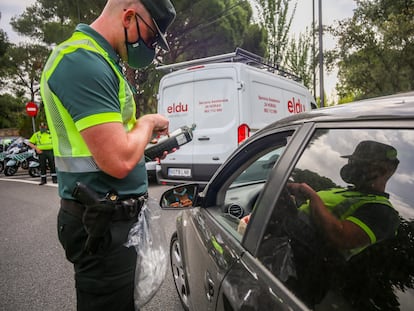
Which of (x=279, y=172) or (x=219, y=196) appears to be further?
(x=219, y=196)

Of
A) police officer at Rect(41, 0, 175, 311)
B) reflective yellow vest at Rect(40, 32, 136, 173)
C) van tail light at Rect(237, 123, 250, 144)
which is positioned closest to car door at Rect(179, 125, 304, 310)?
police officer at Rect(41, 0, 175, 311)

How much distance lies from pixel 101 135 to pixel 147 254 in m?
0.63

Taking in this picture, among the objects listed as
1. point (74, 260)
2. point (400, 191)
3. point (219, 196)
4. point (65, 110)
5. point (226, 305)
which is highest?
point (65, 110)

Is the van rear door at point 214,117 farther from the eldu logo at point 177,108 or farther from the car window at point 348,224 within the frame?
the car window at point 348,224

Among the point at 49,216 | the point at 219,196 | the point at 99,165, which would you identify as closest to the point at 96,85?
the point at 99,165

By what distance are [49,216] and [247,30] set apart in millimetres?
16277

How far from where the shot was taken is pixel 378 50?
17078 mm

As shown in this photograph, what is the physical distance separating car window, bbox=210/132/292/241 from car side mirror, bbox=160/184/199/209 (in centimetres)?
17

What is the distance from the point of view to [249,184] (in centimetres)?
218

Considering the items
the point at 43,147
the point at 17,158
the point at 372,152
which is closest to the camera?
the point at 372,152

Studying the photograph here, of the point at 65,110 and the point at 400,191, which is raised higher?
the point at 65,110

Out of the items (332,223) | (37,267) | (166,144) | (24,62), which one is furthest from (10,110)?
(332,223)

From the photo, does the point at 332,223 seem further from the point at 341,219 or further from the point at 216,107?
the point at 216,107

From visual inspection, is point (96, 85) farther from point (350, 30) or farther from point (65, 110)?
point (350, 30)
